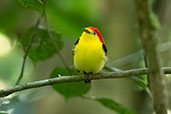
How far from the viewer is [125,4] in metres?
5.73

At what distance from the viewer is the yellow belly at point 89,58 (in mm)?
3502

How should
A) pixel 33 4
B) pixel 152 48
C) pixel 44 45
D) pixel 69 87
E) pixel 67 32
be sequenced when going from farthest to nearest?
pixel 67 32, pixel 44 45, pixel 69 87, pixel 33 4, pixel 152 48

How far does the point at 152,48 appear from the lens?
127 cm

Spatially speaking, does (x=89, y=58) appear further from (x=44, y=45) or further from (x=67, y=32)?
(x=67, y=32)

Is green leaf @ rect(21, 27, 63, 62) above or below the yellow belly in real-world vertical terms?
above

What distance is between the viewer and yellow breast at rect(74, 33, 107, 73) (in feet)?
11.5

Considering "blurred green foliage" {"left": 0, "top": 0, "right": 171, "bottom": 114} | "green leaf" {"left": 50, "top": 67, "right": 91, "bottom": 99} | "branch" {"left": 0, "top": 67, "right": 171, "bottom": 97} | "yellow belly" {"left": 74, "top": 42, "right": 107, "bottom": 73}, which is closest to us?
Answer: "branch" {"left": 0, "top": 67, "right": 171, "bottom": 97}

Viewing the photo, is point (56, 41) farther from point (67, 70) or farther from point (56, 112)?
point (56, 112)

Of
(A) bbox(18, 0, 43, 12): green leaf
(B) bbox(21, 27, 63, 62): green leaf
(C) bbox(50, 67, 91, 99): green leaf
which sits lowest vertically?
(C) bbox(50, 67, 91, 99): green leaf

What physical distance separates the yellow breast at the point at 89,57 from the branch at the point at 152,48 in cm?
215

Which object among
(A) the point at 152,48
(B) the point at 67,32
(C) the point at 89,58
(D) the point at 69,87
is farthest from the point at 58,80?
(B) the point at 67,32

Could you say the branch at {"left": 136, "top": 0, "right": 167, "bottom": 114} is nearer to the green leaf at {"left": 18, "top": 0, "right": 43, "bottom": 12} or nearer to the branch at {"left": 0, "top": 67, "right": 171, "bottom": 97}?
the branch at {"left": 0, "top": 67, "right": 171, "bottom": 97}

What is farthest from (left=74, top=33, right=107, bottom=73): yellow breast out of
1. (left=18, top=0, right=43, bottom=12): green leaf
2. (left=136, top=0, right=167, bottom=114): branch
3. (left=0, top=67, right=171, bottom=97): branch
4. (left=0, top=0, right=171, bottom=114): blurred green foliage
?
(left=136, top=0, right=167, bottom=114): branch

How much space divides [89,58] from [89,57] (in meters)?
0.01
